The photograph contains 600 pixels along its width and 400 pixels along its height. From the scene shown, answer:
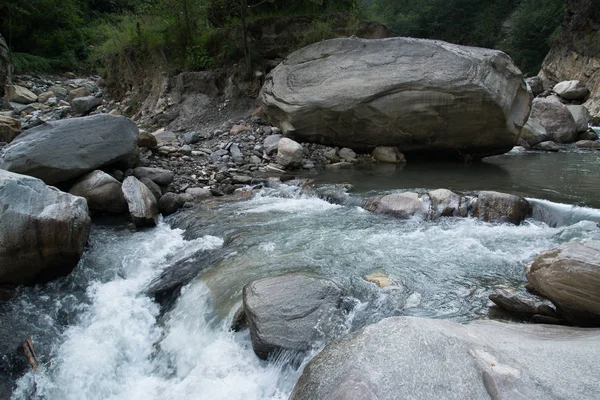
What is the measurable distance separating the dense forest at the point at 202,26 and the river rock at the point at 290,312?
932 cm

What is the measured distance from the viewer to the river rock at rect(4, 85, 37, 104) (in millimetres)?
15539

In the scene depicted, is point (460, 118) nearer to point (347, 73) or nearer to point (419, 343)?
point (347, 73)

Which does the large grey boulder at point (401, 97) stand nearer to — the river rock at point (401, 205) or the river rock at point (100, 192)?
the river rock at point (401, 205)

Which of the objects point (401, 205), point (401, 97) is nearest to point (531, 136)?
point (401, 97)

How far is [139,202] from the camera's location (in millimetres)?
6441

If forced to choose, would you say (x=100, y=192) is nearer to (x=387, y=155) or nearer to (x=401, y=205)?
(x=401, y=205)

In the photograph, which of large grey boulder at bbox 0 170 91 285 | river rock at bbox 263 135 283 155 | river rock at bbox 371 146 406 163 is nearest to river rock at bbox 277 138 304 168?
river rock at bbox 263 135 283 155

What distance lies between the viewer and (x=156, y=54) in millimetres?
12961

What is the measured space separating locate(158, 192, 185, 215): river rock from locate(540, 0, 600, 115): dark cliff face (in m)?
19.5

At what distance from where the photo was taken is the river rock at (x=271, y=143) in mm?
9641

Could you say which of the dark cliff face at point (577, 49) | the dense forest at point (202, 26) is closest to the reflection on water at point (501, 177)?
the dense forest at point (202, 26)

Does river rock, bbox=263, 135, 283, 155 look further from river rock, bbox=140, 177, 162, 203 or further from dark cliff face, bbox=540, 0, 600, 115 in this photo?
dark cliff face, bbox=540, 0, 600, 115

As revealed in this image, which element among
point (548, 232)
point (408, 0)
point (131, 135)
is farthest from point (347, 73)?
point (408, 0)

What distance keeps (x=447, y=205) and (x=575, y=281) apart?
3.22 meters
